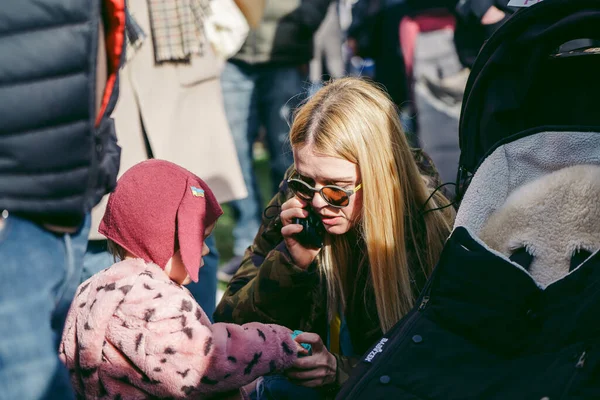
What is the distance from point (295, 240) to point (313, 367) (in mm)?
440

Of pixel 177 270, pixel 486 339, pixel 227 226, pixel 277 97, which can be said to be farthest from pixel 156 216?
pixel 227 226

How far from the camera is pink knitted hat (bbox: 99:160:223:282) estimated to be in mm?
1986

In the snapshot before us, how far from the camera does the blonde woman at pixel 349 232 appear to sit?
2254 millimetres

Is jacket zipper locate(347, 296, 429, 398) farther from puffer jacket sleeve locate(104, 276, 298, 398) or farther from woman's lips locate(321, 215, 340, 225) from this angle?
woman's lips locate(321, 215, 340, 225)

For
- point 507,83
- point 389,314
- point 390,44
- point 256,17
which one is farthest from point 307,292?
point 390,44

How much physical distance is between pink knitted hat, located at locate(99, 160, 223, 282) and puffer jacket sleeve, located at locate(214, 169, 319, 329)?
0.34m

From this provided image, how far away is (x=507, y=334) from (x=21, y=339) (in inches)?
41.3

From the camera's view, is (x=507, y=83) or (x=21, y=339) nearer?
(x=21, y=339)

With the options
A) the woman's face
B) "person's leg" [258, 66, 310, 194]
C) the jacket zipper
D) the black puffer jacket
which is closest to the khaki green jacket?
the woman's face

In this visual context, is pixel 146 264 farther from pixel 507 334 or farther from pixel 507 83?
pixel 507 83

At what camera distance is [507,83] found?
2.04 m

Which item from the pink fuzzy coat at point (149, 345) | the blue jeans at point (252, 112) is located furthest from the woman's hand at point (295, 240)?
the blue jeans at point (252, 112)

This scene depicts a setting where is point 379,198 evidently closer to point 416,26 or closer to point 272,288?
point 272,288

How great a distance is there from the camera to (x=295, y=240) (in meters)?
2.35
